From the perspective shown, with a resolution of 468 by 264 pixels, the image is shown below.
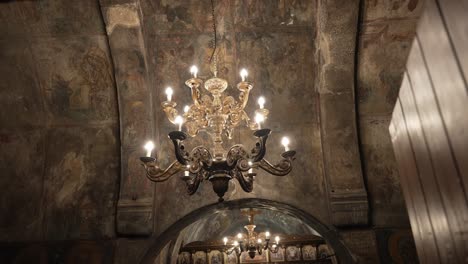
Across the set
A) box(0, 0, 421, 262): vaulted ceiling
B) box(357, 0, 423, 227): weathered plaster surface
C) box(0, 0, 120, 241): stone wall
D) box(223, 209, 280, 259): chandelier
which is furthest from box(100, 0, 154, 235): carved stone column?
box(357, 0, 423, 227): weathered plaster surface

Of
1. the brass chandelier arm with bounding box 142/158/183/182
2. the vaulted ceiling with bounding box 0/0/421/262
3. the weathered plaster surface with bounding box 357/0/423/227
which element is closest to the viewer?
the brass chandelier arm with bounding box 142/158/183/182

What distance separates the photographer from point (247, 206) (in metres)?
7.18

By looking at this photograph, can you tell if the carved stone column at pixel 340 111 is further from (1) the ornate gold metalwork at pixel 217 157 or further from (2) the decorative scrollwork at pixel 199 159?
(2) the decorative scrollwork at pixel 199 159

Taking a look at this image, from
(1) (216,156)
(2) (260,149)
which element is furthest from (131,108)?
(2) (260,149)

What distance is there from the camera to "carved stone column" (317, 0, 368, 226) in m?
6.68

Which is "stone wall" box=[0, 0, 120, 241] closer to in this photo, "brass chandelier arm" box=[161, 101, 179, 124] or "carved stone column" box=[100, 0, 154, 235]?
→ "carved stone column" box=[100, 0, 154, 235]

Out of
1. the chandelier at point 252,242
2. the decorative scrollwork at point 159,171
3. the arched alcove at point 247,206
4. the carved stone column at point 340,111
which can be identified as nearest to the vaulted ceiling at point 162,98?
the carved stone column at point 340,111

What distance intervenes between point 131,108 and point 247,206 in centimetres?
273

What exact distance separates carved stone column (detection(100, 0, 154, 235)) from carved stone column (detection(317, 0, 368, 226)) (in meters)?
3.10

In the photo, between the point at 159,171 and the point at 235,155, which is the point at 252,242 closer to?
the point at 159,171

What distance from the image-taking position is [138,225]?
269 inches

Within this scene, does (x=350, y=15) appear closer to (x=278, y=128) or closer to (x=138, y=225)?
(x=278, y=128)

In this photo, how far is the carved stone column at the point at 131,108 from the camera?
668 cm

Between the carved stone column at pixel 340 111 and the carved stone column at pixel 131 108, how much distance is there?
310 centimetres
